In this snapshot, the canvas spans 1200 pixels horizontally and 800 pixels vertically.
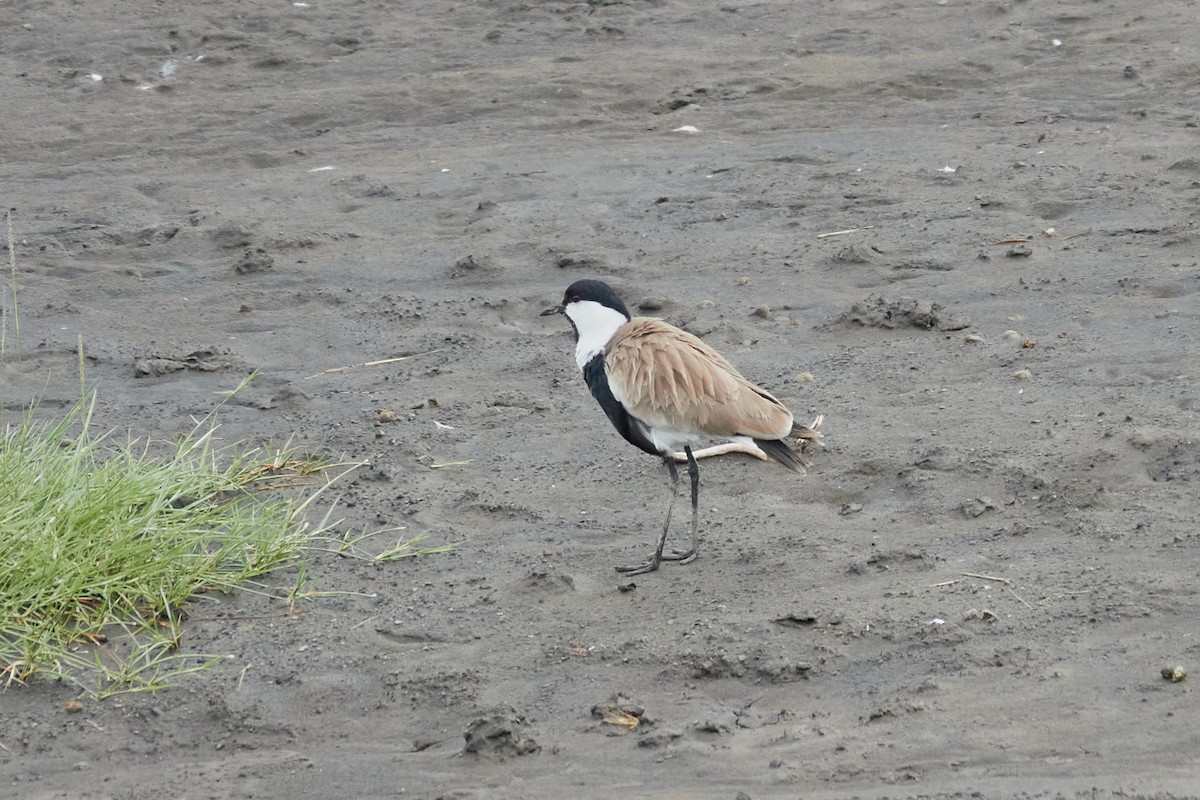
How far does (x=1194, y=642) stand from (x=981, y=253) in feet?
12.1

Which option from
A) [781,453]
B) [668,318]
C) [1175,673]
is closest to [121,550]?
[781,453]

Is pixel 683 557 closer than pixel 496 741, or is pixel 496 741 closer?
pixel 496 741

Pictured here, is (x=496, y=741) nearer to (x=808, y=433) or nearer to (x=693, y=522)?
(x=693, y=522)

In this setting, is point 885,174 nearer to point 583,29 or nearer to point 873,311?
point 873,311

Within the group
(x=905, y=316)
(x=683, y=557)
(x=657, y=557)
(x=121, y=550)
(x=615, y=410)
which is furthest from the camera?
(x=905, y=316)

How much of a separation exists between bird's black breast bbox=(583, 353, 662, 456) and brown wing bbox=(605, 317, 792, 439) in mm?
53

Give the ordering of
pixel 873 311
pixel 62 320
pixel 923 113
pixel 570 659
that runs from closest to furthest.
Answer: pixel 570 659 < pixel 873 311 < pixel 62 320 < pixel 923 113

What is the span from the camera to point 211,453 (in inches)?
222

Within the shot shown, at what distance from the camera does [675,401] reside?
4.95m

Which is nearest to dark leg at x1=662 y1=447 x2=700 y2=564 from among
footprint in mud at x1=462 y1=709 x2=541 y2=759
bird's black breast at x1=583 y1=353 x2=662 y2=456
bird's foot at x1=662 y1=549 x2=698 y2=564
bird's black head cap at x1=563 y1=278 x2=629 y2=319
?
bird's foot at x1=662 y1=549 x2=698 y2=564

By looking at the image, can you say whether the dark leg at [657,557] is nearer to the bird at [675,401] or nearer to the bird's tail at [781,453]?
the bird at [675,401]

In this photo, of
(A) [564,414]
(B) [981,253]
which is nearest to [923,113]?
(B) [981,253]

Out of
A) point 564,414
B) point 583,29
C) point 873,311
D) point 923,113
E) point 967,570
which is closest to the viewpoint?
point 967,570

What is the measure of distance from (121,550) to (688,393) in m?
1.86
